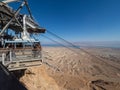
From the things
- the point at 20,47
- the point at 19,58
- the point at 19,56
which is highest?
the point at 20,47

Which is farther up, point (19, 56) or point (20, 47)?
point (20, 47)

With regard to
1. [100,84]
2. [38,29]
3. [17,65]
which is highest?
[38,29]

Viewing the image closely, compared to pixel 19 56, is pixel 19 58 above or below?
below

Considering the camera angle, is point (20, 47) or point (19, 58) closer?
point (19, 58)

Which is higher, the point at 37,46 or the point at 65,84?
the point at 37,46

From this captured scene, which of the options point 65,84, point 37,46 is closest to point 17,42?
point 37,46

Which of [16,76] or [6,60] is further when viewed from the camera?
[16,76]

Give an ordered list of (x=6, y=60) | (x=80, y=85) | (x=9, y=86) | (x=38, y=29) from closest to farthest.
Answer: (x=6, y=60)
(x=38, y=29)
(x=9, y=86)
(x=80, y=85)

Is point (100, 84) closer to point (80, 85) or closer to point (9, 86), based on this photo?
point (80, 85)

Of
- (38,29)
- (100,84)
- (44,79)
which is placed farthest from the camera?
(100,84)

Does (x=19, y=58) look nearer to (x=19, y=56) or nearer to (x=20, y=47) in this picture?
(x=19, y=56)

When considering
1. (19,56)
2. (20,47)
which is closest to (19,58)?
(19,56)
